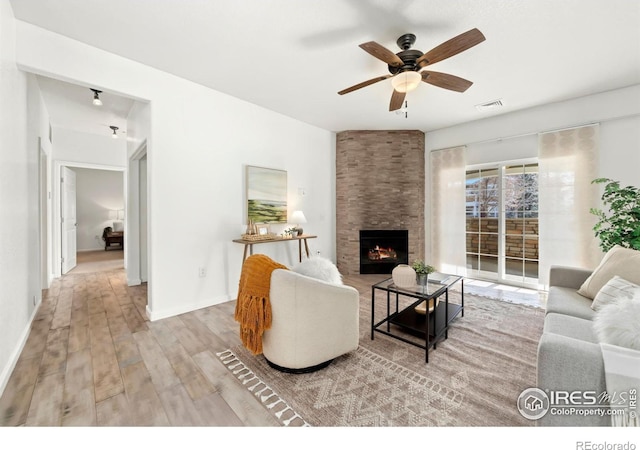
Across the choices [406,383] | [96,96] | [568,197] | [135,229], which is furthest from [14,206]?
[568,197]

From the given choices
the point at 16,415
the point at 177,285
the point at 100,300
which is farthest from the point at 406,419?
the point at 100,300

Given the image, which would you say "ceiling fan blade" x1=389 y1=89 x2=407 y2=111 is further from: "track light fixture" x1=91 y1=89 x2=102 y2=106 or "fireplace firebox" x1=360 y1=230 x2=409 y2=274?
"track light fixture" x1=91 y1=89 x2=102 y2=106

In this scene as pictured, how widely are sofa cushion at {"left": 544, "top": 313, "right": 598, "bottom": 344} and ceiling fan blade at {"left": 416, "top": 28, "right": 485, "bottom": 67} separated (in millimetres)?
1959

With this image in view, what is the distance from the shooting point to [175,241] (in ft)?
9.80

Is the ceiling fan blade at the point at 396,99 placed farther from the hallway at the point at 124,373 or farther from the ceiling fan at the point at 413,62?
the hallway at the point at 124,373

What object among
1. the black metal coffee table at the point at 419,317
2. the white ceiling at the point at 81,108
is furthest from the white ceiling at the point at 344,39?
the black metal coffee table at the point at 419,317

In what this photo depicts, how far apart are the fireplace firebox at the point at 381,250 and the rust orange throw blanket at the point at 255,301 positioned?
10.7 ft

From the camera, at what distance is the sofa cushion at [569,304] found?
6.16 feet

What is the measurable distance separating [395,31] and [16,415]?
3.69 m

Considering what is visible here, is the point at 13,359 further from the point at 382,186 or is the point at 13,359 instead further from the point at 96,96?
the point at 382,186

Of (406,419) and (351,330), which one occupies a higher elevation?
(351,330)

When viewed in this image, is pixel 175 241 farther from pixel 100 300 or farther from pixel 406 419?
pixel 406 419

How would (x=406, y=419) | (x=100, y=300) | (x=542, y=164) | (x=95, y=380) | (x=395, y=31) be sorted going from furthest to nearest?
(x=542, y=164)
(x=100, y=300)
(x=395, y=31)
(x=95, y=380)
(x=406, y=419)

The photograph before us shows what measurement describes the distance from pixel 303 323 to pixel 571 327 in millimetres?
1721
